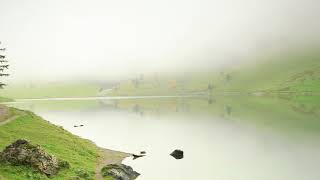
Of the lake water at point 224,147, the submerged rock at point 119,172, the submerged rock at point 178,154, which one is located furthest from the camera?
the submerged rock at point 178,154

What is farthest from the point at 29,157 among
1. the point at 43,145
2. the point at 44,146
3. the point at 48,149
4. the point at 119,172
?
the point at 43,145

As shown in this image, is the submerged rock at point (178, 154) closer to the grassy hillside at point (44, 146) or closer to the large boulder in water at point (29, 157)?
the grassy hillside at point (44, 146)

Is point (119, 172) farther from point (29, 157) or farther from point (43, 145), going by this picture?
point (43, 145)

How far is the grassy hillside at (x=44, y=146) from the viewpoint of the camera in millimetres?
52188

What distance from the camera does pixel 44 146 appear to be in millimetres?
72625

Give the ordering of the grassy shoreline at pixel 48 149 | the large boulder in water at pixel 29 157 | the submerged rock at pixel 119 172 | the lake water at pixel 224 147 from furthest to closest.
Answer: the lake water at pixel 224 147 < the submerged rock at pixel 119 172 < the large boulder in water at pixel 29 157 < the grassy shoreline at pixel 48 149

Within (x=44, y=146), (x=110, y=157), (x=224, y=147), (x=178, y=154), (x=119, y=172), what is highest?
(x=44, y=146)

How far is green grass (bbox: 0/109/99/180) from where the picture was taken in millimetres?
52125

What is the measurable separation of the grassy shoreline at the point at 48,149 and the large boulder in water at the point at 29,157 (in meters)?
0.98

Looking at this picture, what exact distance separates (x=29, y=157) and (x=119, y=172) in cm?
1667

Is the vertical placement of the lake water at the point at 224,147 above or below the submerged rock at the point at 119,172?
below

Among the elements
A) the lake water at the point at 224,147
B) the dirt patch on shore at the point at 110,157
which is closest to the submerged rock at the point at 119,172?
the lake water at the point at 224,147

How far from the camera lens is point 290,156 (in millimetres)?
80812

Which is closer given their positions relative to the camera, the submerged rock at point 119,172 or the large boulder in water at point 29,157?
the large boulder in water at point 29,157
